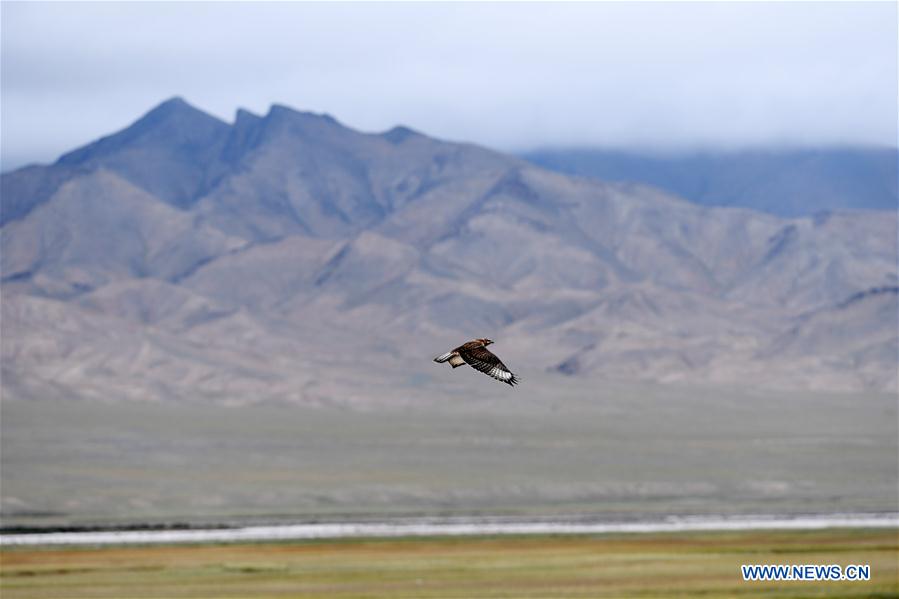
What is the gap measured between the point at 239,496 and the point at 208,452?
32.1m

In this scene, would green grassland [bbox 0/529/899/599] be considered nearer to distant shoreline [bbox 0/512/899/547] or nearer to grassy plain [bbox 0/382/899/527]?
distant shoreline [bbox 0/512/899/547]

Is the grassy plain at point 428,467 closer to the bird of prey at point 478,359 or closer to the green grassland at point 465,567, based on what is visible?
the green grassland at point 465,567

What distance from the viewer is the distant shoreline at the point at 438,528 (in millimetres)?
99000

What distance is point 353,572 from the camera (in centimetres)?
8375

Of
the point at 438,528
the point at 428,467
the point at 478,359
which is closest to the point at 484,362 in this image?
the point at 478,359

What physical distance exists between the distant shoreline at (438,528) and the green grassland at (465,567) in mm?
3105

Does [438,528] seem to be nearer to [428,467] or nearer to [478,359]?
[428,467]

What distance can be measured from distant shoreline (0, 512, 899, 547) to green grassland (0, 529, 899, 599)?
3.10m

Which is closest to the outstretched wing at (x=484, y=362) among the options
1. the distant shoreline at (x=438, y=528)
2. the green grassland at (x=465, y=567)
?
the green grassland at (x=465, y=567)

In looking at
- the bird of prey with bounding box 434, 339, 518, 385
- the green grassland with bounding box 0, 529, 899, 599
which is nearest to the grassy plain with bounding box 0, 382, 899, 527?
the green grassland with bounding box 0, 529, 899, 599

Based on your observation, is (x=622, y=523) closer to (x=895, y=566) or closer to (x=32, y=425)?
(x=895, y=566)

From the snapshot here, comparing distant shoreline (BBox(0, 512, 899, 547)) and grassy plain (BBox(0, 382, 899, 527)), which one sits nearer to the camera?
distant shoreline (BBox(0, 512, 899, 547))

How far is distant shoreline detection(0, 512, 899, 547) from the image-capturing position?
3898 inches

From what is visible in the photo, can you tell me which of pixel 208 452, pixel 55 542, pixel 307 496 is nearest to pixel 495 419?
pixel 208 452
